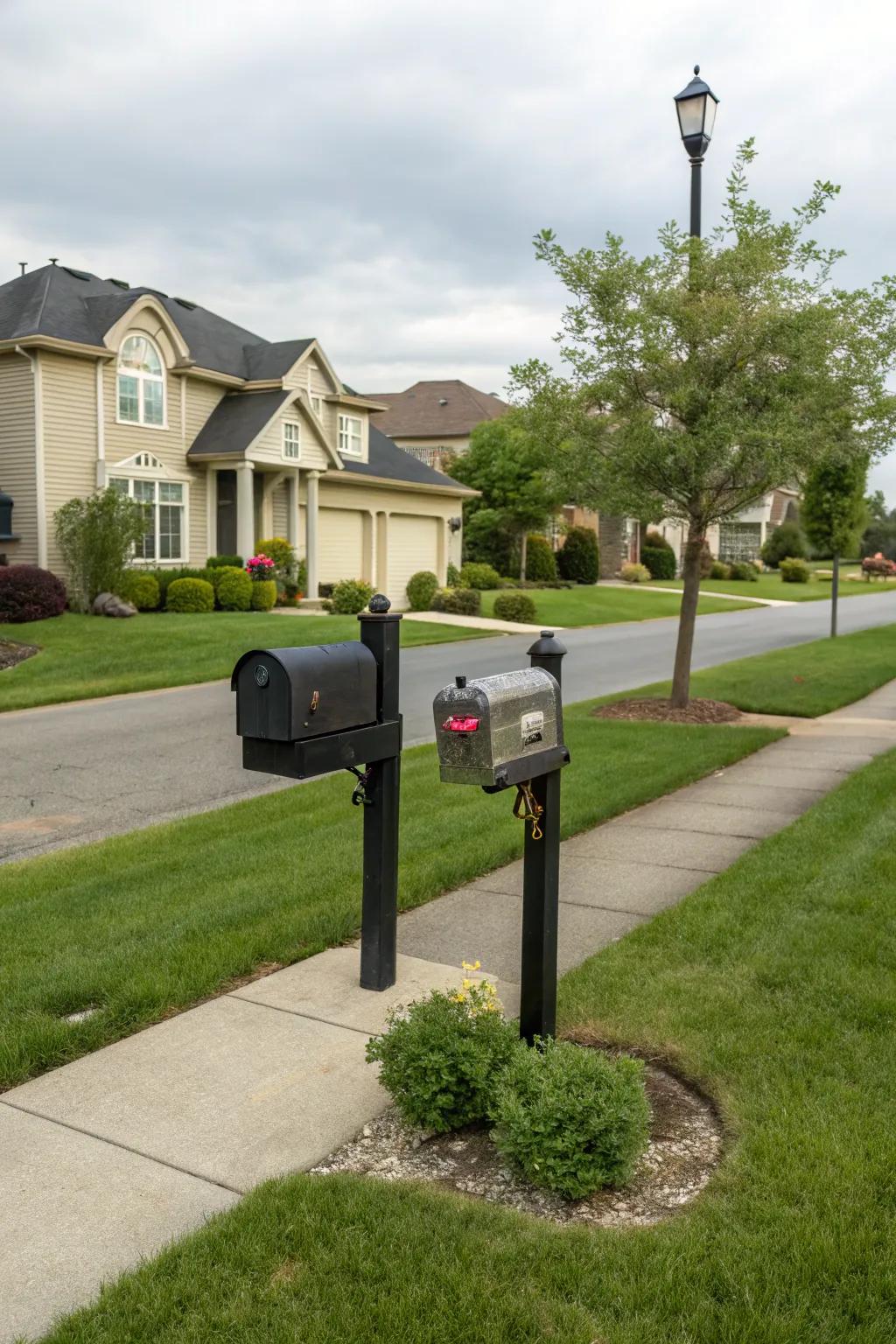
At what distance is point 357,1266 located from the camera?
2934 millimetres

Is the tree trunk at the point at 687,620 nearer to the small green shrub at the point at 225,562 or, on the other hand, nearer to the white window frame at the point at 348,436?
the small green shrub at the point at 225,562

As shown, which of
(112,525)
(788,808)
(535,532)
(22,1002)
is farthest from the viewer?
(535,532)

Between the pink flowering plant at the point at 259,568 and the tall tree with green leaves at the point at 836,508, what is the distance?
12347mm

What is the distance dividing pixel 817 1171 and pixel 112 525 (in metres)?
21.6

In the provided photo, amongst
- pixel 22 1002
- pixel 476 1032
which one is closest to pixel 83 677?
pixel 22 1002

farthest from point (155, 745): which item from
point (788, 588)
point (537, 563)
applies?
point (788, 588)

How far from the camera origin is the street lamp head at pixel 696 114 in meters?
12.1

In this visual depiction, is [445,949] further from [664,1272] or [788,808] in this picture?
[788,808]

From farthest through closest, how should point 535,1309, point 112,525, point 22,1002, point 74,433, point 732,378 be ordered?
point 74,433, point 112,525, point 732,378, point 22,1002, point 535,1309

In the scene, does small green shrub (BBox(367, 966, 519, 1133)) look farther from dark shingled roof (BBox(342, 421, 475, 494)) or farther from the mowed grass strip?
dark shingled roof (BBox(342, 421, 475, 494))

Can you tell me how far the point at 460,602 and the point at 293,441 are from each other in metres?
6.35

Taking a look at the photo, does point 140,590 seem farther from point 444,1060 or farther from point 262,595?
point 444,1060

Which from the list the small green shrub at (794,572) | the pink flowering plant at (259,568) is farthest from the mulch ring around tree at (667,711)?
the small green shrub at (794,572)

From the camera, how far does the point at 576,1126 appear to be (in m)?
3.37
